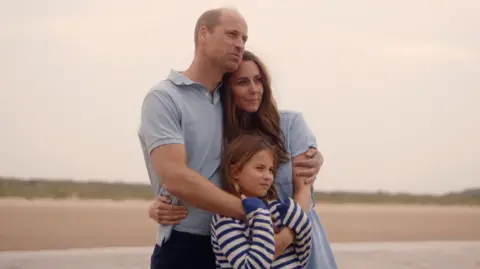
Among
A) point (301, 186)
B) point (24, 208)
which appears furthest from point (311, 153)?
point (24, 208)

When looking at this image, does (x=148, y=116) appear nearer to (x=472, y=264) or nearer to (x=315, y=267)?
(x=315, y=267)

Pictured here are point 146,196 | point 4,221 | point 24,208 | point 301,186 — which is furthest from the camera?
point 146,196

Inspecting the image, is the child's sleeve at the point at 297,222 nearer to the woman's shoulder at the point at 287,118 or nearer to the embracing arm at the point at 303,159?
the embracing arm at the point at 303,159

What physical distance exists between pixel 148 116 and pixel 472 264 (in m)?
5.09

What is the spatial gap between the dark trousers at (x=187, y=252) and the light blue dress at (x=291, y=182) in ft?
1.15

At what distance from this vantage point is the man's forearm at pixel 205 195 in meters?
2.47

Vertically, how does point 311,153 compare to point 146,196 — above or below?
above

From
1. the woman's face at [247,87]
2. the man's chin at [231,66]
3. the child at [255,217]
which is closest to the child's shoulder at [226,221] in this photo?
the child at [255,217]

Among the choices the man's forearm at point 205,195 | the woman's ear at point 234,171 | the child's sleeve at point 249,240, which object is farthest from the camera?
the woman's ear at point 234,171

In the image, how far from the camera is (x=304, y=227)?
253cm

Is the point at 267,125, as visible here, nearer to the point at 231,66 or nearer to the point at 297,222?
A: the point at 231,66

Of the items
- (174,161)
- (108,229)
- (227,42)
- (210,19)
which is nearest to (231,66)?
(227,42)

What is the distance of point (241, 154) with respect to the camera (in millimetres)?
2549

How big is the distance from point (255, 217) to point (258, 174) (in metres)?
0.18
